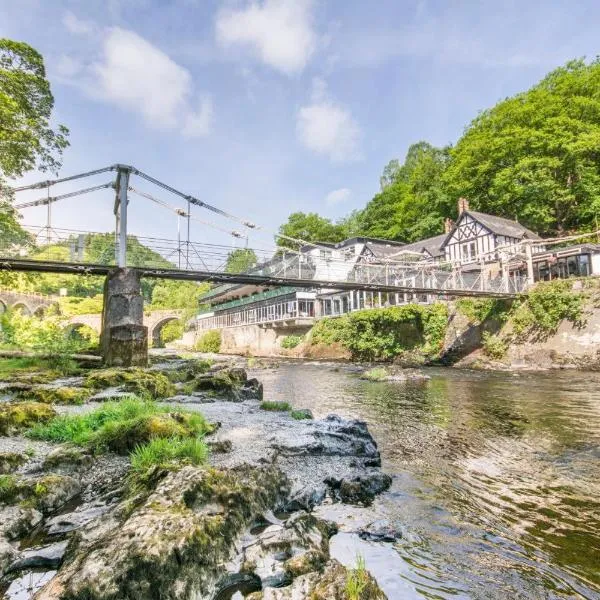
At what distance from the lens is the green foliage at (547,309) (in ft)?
75.0

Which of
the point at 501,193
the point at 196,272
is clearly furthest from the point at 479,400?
the point at 501,193

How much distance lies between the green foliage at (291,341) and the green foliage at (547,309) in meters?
20.0

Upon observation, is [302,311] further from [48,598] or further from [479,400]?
[48,598]

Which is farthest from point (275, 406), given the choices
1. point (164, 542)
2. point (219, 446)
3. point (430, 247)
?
point (430, 247)

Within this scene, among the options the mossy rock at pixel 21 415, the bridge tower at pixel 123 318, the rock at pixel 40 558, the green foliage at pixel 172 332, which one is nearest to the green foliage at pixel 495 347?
the bridge tower at pixel 123 318

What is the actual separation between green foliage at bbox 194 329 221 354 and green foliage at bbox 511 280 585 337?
35539 mm

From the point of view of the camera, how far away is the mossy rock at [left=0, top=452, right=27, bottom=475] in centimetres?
463

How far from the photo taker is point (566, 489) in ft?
17.4

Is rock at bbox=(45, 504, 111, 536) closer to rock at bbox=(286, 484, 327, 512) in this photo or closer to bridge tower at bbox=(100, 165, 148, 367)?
rock at bbox=(286, 484, 327, 512)

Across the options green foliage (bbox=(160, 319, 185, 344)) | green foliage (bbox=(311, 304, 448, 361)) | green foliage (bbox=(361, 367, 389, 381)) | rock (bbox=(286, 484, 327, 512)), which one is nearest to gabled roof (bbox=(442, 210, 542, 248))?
green foliage (bbox=(311, 304, 448, 361))

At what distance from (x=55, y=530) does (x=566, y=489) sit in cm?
585

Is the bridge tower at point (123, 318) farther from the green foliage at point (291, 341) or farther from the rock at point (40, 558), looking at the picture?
the green foliage at point (291, 341)

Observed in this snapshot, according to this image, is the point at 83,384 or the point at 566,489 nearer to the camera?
the point at 566,489

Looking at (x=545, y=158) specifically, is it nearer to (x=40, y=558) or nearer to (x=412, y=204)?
(x=412, y=204)
